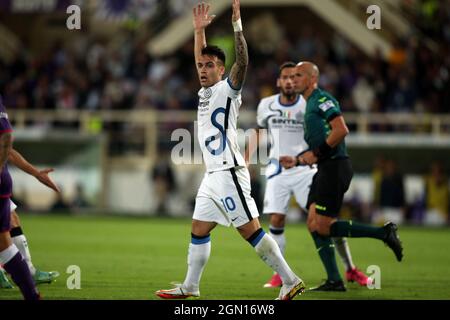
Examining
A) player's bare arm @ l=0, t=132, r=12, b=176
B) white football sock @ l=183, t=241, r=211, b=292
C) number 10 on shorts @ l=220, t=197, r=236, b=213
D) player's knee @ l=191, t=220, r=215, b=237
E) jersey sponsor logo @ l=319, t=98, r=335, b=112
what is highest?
jersey sponsor logo @ l=319, t=98, r=335, b=112

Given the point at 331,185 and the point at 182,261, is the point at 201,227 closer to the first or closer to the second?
the point at 331,185

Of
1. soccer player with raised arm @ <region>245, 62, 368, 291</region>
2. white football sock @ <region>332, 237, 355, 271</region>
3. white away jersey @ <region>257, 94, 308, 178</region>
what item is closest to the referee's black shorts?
white football sock @ <region>332, 237, 355, 271</region>

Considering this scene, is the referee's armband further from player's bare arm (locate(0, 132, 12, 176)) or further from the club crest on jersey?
player's bare arm (locate(0, 132, 12, 176))

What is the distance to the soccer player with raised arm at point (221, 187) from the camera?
29.5 ft

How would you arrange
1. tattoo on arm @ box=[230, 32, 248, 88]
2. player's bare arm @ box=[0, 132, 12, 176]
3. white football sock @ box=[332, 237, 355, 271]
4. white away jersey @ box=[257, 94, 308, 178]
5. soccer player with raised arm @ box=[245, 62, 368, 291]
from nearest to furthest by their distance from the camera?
1. player's bare arm @ box=[0, 132, 12, 176]
2. tattoo on arm @ box=[230, 32, 248, 88]
3. white football sock @ box=[332, 237, 355, 271]
4. soccer player with raised arm @ box=[245, 62, 368, 291]
5. white away jersey @ box=[257, 94, 308, 178]

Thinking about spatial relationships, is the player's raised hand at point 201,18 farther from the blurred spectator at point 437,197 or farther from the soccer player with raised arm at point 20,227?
the blurred spectator at point 437,197

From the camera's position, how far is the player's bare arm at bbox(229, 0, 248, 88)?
28.7 feet

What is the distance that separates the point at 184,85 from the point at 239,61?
18.1m

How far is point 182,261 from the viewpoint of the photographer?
44.5 feet

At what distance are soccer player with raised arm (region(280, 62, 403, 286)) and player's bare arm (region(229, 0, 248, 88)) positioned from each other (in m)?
1.27

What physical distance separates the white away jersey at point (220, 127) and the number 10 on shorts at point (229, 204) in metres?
0.33

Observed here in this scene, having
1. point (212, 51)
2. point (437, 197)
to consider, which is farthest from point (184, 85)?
point (212, 51)
